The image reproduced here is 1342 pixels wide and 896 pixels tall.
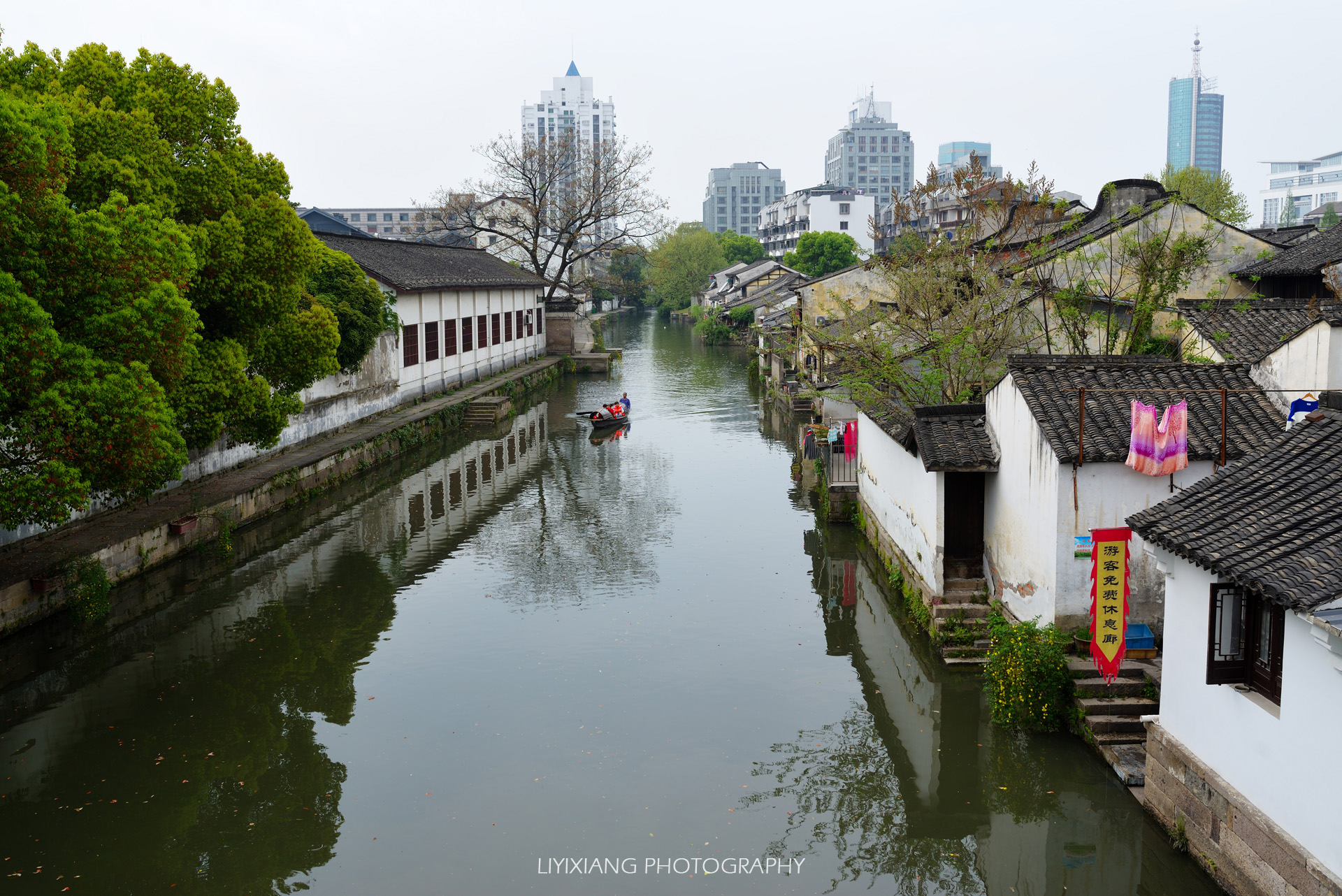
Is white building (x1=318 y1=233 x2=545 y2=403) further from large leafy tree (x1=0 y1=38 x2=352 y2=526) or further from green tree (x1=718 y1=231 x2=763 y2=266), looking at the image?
green tree (x1=718 y1=231 x2=763 y2=266)

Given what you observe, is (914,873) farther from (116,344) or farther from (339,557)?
(339,557)

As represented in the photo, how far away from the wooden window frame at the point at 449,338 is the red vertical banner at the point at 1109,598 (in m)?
28.6

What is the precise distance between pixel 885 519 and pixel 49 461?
40.5 feet

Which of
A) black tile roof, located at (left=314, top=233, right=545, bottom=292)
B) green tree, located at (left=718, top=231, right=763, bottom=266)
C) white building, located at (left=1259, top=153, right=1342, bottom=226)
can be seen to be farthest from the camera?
white building, located at (left=1259, top=153, right=1342, bottom=226)

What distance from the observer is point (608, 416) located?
3212 cm

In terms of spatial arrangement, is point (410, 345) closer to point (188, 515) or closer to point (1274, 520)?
point (188, 515)

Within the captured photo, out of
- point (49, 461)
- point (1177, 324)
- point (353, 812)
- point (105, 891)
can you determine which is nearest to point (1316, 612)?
point (353, 812)

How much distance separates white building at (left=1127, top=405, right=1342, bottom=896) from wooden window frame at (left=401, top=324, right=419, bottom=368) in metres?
26.4

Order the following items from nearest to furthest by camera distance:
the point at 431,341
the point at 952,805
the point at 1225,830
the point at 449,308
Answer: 1. the point at 1225,830
2. the point at 952,805
3. the point at 431,341
4. the point at 449,308

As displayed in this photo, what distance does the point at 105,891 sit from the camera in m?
8.16

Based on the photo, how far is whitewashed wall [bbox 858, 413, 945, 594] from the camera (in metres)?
13.4

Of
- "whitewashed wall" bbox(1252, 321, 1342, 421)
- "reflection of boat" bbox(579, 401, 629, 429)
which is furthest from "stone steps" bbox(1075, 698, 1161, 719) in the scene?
"reflection of boat" bbox(579, 401, 629, 429)

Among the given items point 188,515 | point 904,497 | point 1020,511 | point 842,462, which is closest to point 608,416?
point 842,462

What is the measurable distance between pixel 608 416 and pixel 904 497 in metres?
17.8
